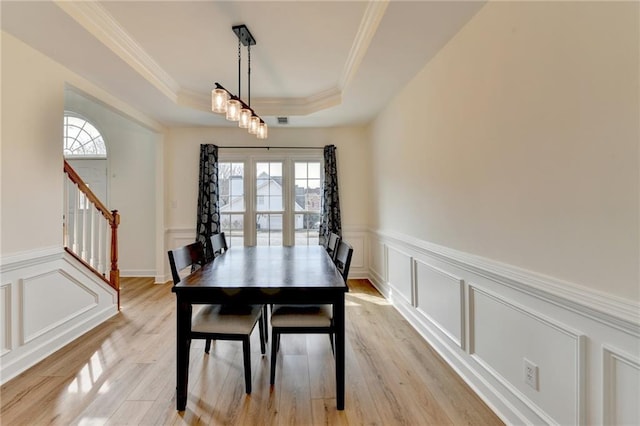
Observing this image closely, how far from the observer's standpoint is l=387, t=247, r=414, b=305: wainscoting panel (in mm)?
2988

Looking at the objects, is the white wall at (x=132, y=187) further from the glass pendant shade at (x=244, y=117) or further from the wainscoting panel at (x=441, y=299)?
the wainscoting panel at (x=441, y=299)

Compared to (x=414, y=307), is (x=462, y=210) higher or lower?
higher

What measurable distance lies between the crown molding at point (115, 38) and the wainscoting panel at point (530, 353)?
3126mm

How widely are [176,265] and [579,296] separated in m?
2.11

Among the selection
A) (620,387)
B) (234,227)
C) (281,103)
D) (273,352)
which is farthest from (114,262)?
(620,387)

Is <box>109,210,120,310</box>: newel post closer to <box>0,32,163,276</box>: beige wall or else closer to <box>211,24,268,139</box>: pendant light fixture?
<box>0,32,163,276</box>: beige wall

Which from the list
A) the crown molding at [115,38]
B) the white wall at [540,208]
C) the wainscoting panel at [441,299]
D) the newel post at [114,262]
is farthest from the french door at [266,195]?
the white wall at [540,208]

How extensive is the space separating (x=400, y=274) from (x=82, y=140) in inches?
206

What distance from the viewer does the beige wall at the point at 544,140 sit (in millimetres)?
1062

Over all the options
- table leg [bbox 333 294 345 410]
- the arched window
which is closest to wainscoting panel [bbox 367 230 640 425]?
table leg [bbox 333 294 345 410]

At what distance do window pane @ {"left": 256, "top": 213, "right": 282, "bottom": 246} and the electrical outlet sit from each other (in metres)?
3.64

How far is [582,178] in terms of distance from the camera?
1.20 meters

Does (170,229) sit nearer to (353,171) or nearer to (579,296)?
(353,171)

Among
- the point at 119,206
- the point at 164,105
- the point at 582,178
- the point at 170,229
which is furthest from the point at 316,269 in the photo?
the point at 119,206
